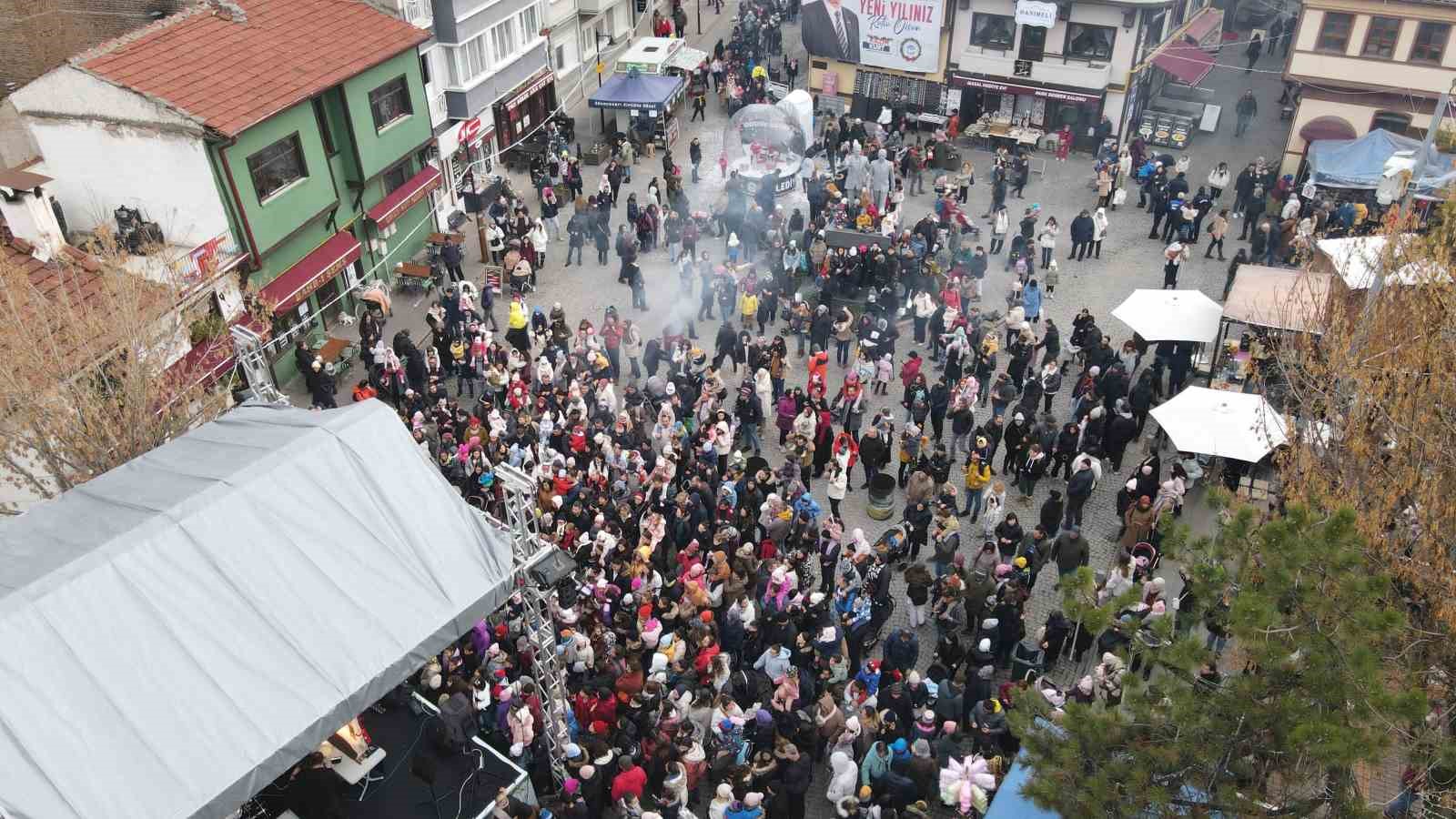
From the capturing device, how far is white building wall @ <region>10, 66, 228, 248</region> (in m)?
20.0

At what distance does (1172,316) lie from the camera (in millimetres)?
20609

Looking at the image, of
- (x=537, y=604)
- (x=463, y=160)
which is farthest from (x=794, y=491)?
(x=463, y=160)

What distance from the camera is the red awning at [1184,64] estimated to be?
34688 mm

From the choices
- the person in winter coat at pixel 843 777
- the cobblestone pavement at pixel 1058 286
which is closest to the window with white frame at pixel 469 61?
the cobblestone pavement at pixel 1058 286

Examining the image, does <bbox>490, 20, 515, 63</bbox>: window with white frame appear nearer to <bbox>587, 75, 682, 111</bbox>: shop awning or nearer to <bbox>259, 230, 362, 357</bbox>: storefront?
<bbox>587, 75, 682, 111</bbox>: shop awning

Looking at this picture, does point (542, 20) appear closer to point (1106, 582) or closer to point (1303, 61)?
point (1303, 61)

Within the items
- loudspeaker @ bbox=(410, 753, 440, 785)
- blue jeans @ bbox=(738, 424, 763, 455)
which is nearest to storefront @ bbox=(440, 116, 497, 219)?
blue jeans @ bbox=(738, 424, 763, 455)

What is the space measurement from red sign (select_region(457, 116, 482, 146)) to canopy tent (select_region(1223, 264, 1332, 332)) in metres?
19.5

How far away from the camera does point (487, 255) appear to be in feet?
91.2

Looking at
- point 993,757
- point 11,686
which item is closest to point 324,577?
point 11,686

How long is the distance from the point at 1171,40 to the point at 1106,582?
90.8ft

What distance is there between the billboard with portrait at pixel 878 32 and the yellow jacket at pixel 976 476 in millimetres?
20273

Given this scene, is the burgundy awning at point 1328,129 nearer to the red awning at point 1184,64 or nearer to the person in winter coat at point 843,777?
the red awning at point 1184,64

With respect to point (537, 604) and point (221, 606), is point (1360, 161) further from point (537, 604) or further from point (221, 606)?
point (221, 606)
